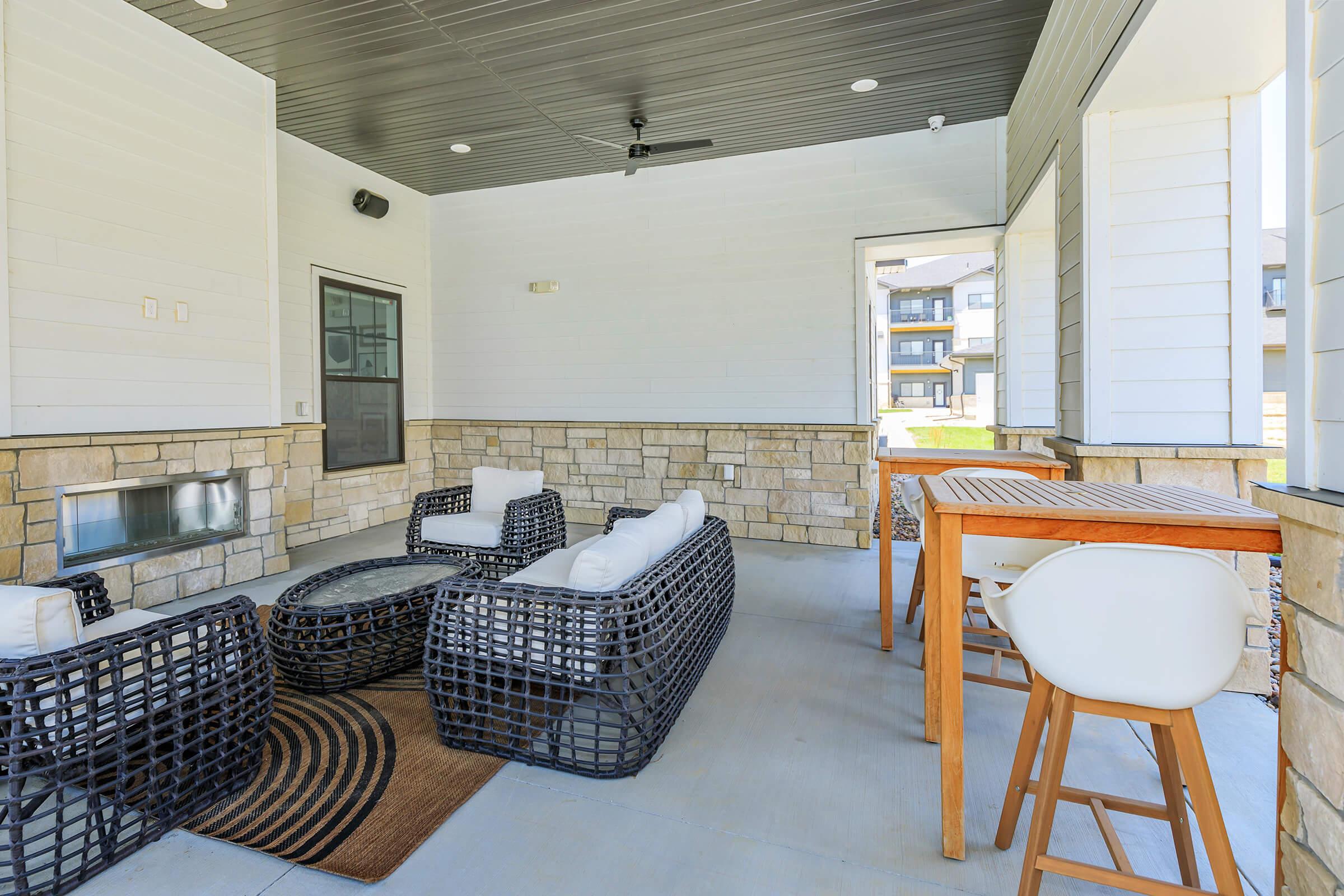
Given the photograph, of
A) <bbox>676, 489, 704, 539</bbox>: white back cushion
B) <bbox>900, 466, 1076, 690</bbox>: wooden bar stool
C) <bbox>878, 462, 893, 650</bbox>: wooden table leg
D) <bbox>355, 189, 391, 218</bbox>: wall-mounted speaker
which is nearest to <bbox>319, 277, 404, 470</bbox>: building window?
<bbox>355, 189, 391, 218</bbox>: wall-mounted speaker

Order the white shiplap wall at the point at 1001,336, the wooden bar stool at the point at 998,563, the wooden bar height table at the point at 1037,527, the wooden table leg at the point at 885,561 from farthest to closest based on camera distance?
→ 1. the white shiplap wall at the point at 1001,336
2. the wooden table leg at the point at 885,561
3. the wooden bar stool at the point at 998,563
4. the wooden bar height table at the point at 1037,527

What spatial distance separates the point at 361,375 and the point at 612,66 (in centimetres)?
357

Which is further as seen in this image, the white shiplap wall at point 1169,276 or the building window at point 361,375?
the building window at point 361,375

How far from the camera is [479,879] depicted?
62.7 inches

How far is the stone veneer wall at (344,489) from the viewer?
5203mm

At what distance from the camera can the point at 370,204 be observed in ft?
18.8

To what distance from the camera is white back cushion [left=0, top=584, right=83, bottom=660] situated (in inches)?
62.1

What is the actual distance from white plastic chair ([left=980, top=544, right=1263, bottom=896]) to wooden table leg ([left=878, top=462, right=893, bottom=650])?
1545mm

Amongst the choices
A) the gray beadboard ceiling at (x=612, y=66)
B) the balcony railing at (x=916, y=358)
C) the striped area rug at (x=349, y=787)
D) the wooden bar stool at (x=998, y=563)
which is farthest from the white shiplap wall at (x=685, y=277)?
the balcony railing at (x=916, y=358)

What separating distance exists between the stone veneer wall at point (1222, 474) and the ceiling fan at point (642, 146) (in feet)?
10.3

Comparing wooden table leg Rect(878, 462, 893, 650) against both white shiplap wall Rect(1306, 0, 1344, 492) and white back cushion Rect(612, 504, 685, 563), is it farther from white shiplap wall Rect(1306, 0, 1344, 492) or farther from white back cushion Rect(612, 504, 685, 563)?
white shiplap wall Rect(1306, 0, 1344, 492)

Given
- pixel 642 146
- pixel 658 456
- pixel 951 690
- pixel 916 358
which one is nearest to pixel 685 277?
pixel 642 146

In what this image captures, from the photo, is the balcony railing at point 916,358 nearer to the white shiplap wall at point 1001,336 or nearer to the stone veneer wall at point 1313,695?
the white shiplap wall at point 1001,336

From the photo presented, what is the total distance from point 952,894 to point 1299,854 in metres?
0.68
